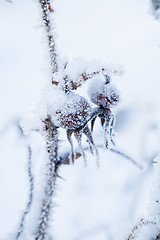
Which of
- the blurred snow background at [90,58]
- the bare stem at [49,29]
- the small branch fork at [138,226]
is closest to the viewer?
the bare stem at [49,29]

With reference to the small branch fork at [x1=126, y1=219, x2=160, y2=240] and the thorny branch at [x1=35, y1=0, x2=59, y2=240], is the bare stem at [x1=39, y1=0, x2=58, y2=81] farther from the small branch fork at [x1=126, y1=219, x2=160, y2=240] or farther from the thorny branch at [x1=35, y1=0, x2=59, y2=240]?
the small branch fork at [x1=126, y1=219, x2=160, y2=240]

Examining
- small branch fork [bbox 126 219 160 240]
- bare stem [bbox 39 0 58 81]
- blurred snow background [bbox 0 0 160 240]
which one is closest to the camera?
bare stem [bbox 39 0 58 81]

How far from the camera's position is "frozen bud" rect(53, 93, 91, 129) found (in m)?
0.62

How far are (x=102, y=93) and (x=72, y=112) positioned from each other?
148mm

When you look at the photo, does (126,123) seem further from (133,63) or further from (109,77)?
(109,77)

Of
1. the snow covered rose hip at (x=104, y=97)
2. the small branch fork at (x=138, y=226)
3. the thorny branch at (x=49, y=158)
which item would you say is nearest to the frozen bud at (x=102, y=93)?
the snow covered rose hip at (x=104, y=97)

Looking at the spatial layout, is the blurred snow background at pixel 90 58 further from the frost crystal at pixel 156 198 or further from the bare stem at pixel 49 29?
the bare stem at pixel 49 29

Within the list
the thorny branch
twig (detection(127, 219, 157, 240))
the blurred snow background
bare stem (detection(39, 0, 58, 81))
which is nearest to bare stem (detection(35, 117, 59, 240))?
the thorny branch

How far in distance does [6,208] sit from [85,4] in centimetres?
377

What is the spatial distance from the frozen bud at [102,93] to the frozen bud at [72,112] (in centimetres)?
8

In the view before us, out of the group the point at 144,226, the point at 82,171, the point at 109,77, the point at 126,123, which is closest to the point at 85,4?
the point at 109,77

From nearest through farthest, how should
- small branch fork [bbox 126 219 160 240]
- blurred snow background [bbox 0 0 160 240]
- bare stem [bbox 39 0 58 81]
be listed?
bare stem [bbox 39 0 58 81]
small branch fork [bbox 126 219 160 240]
blurred snow background [bbox 0 0 160 240]

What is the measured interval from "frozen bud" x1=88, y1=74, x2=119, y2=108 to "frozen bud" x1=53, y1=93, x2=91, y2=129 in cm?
8

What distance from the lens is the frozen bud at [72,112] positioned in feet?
2.02
